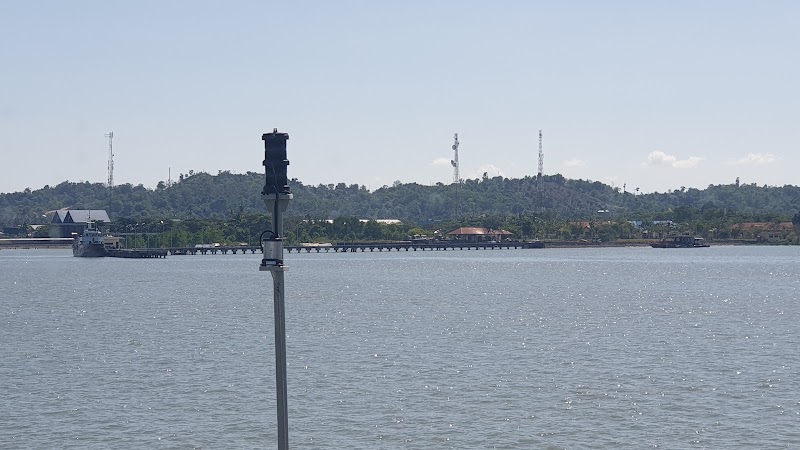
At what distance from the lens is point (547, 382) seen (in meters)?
60.5

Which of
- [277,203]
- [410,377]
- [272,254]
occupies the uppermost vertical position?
[277,203]

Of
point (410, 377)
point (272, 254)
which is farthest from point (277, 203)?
point (410, 377)

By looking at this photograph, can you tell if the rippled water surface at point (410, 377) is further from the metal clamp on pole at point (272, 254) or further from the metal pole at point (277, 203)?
the metal clamp on pole at point (272, 254)

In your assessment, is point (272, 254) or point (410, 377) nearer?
point (272, 254)

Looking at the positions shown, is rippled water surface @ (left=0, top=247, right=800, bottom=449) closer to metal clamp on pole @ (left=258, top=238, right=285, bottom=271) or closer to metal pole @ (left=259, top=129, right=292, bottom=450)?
metal pole @ (left=259, top=129, right=292, bottom=450)

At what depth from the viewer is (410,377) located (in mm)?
62750

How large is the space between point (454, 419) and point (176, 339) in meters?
41.9

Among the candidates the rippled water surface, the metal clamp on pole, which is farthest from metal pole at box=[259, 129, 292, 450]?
the rippled water surface

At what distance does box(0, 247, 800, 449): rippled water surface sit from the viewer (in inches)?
1838

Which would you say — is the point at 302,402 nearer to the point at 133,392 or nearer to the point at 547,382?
the point at 133,392

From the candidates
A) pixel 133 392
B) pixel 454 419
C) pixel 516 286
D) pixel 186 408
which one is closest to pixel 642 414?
pixel 454 419

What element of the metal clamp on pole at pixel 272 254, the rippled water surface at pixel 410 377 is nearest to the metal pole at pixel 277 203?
the metal clamp on pole at pixel 272 254

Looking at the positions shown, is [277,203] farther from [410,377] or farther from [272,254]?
[410,377]

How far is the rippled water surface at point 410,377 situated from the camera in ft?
153
